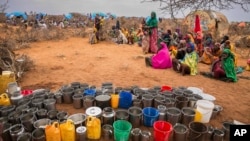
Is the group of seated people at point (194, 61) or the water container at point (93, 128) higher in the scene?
the group of seated people at point (194, 61)

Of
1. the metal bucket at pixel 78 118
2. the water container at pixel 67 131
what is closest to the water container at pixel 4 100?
the metal bucket at pixel 78 118

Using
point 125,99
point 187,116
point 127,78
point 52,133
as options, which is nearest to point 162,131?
point 187,116

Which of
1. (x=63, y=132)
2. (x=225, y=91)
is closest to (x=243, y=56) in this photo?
(x=225, y=91)

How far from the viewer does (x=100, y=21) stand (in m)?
12.2

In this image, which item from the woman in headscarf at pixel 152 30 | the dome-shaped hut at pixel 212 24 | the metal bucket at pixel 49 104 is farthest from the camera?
the dome-shaped hut at pixel 212 24

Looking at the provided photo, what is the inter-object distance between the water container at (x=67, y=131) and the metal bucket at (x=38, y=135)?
28cm

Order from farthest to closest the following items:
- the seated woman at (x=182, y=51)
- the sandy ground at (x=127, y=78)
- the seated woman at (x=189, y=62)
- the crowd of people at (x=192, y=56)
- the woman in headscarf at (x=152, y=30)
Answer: the woman in headscarf at (x=152, y=30) < the seated woman at (x=182, y=51) < the seated woman at (x=189, y=62) < the crowd of people at (x=192, y=56) < the sandy ground at (x=127, y=78)

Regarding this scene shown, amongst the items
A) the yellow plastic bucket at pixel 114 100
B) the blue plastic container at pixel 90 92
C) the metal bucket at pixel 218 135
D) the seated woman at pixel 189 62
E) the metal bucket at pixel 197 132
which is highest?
the seated woman at pixel 189 62

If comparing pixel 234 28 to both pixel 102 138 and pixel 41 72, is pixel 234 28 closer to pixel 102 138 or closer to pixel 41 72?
pixel 41 72

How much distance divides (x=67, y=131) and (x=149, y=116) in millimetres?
1319

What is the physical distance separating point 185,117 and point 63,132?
2.02 m

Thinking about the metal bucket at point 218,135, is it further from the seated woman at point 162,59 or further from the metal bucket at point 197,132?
the seated woman at point 162,59

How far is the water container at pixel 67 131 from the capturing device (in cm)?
286

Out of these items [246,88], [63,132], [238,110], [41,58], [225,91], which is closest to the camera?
[63,132]
